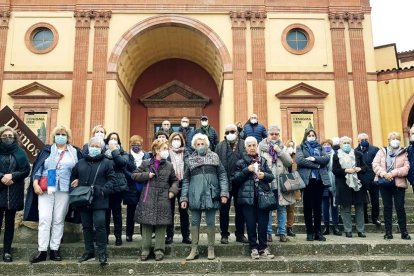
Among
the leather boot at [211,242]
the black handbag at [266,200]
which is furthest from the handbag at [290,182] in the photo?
the leather boot at [211,242]

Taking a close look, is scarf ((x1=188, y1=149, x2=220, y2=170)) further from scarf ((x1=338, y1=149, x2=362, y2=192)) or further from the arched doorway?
the arched doorway

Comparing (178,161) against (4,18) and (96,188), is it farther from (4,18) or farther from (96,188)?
(4,18)

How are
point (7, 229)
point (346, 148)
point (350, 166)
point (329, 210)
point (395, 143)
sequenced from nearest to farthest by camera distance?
point (7, 229)
point (395, 143)
point (350, 166)
point (346, 148)
point (329, 210)

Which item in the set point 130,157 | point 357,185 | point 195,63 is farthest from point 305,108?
point 130,157

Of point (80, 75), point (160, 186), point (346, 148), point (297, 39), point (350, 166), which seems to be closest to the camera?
point (160, 186)

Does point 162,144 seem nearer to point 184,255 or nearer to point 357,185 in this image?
point 184,255

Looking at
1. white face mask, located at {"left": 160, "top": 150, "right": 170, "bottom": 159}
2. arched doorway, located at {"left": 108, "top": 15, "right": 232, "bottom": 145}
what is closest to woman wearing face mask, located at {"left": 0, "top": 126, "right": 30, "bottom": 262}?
white face mask, located at {"left": 160, "top": 150, "right": 170, "bottom": 159}

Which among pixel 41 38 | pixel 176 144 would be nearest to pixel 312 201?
A: pixel 176 144

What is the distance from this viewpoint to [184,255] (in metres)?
6.19

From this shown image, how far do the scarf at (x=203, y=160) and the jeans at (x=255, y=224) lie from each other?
857 mm

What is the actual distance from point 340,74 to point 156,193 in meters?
13.8

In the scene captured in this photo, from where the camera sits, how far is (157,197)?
5.97 metres

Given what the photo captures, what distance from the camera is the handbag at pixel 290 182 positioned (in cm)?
644

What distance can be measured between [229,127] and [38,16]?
46.9 feet
